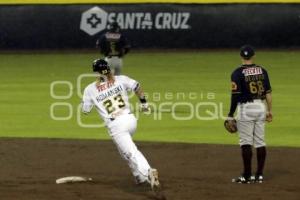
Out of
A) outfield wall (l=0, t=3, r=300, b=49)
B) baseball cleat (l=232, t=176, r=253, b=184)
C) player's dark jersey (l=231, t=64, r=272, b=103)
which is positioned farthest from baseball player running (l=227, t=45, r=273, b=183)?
outfield wall (l=0, t=3, r=300, b=49)

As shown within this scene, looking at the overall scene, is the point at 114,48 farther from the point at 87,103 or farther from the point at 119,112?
the point at 119,112

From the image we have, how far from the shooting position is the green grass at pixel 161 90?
1830 cm

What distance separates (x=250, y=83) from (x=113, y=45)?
1027 cm

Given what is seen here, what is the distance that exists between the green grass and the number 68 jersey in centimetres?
481

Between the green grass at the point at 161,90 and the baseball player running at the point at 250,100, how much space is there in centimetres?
393

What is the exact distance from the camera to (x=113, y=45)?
22.7 meters

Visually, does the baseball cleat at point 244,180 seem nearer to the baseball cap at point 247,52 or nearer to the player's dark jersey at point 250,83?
the player's dark jersey at point 250,83

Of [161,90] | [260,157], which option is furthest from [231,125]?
[161,90]

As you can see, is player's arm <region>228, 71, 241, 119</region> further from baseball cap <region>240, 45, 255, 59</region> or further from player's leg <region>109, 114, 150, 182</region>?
player's leg <region>109, 114, 150, 182</region>

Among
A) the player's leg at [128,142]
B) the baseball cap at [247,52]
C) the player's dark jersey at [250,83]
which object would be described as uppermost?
the baseball cap at [247,52]

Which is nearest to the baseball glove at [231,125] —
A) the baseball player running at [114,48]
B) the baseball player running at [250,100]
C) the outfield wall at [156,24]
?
the baseball player running at [250,100]

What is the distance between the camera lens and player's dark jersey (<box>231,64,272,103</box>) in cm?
1269

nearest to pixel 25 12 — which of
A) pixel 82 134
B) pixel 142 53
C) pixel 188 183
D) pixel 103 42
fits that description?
pixel 142 53

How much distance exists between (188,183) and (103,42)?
9.87 metres
